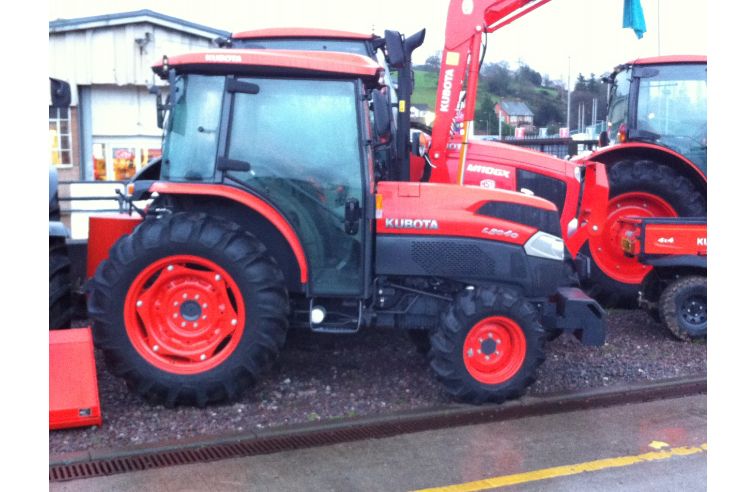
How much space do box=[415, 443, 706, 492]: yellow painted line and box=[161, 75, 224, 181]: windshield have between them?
2528mm

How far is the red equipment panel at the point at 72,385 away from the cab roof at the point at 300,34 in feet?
14.5

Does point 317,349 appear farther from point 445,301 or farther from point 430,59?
point 430,59

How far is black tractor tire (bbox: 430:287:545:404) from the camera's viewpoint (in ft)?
17.8

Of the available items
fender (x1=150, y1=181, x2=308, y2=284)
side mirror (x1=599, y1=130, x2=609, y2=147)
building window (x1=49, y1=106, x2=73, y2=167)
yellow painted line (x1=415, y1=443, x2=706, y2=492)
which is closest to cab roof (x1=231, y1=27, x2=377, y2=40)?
side mirror (x1=599, y1=130, x2=609, y2=147)

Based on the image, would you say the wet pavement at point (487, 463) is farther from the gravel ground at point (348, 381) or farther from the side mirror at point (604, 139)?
the side mirror at point (604, 139)

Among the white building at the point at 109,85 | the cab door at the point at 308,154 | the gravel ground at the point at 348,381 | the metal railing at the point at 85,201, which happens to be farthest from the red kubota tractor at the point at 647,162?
the white building at the point at 109,85

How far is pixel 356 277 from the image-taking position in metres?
5.48

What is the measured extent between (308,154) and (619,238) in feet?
14.7

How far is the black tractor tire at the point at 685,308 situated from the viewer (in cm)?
741

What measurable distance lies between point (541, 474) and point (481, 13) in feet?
13.4

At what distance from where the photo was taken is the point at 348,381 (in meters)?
6.08

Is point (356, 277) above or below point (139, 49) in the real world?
below

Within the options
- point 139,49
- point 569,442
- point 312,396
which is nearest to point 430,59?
point 312,396

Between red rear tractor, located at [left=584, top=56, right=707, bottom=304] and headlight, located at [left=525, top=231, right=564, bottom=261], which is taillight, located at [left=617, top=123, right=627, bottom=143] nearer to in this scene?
red rear tractor, located at [left=584, top=56, right=707, bottom=304]
